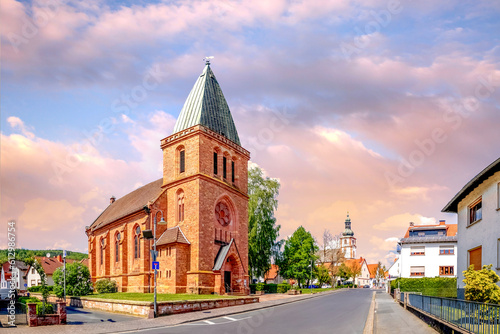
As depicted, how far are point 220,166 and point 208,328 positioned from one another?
73.4ft

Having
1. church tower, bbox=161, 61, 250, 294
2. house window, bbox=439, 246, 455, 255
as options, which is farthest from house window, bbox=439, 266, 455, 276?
church tower, bbox=161, 61, 250, 294

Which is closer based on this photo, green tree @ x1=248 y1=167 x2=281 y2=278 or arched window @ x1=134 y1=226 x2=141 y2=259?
arched window @ x1=134 y1=226 x2=141 y2=259

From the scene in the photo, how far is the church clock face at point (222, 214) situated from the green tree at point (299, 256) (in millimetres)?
24390

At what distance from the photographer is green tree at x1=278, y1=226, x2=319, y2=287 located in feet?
203

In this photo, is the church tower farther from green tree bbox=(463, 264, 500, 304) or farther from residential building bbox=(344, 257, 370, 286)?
residential building bbox=(344, 257, 370, 286)

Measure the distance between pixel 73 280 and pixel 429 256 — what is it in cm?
4237

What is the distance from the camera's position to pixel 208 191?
115ft

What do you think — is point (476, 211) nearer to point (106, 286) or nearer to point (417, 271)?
point (417, 271)

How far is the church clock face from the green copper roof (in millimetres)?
6950

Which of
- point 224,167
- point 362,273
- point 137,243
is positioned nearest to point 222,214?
point 224,167

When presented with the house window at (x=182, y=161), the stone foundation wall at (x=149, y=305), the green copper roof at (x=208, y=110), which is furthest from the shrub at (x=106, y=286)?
the green copper roof at (x=208, y=110)

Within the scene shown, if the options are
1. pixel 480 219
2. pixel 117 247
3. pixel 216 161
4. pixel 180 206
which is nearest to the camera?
pixel 480 219

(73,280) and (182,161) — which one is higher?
(182,161)

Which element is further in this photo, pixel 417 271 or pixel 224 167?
pixel 417 271
